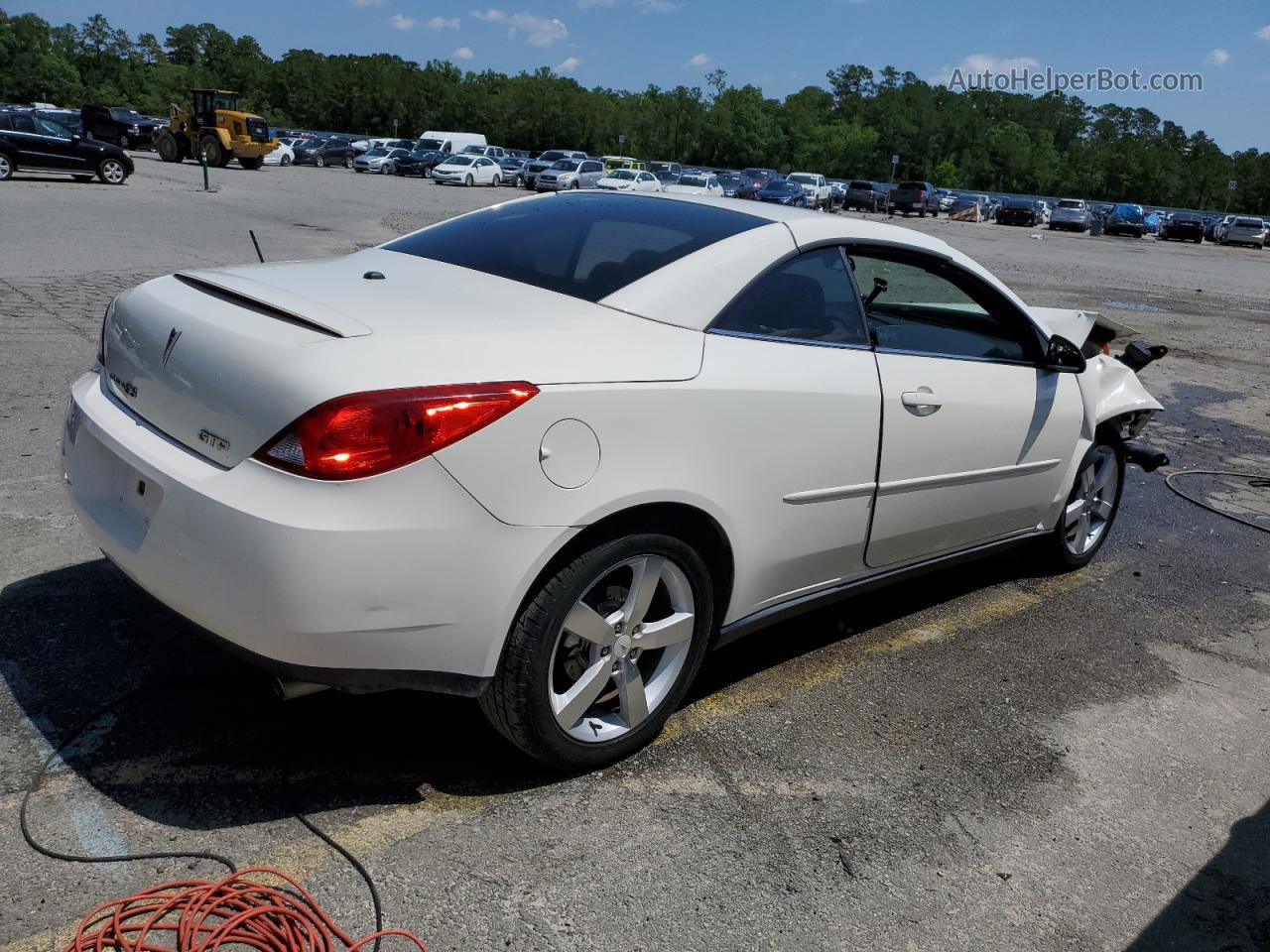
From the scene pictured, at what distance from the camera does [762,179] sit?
54.6 m

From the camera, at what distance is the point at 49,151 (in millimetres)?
25969

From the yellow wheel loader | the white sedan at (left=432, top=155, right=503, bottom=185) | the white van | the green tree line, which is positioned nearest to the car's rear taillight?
the yellow wheel loader

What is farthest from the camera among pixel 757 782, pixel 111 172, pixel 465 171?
pixel 465 171

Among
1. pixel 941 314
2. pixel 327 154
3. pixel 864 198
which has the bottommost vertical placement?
pixel 327 154

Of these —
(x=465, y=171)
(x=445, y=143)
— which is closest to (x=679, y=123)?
(x=445, y=143)

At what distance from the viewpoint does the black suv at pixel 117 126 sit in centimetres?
4234

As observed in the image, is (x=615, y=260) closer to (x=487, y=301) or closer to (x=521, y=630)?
(x=487, y=301)

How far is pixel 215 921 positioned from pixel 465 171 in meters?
46.0

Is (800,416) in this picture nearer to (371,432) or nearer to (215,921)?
(371,432)

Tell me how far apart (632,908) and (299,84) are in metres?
133

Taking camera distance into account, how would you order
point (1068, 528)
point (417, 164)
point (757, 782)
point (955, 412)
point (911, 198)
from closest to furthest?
1. point (757, 782)
2. point (955, 412)
3. point (1068, 528)
4. point (417, 164)
5. point (911, 198)

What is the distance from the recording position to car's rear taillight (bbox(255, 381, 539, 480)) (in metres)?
2.43

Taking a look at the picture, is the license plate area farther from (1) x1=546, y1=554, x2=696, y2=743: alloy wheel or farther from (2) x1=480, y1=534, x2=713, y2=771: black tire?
(1) x1=546, y1=554, x2=696, y2=743: alloy wheel

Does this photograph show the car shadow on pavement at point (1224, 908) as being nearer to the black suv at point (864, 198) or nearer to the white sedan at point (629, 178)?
the white sedan at point (629, 178)
